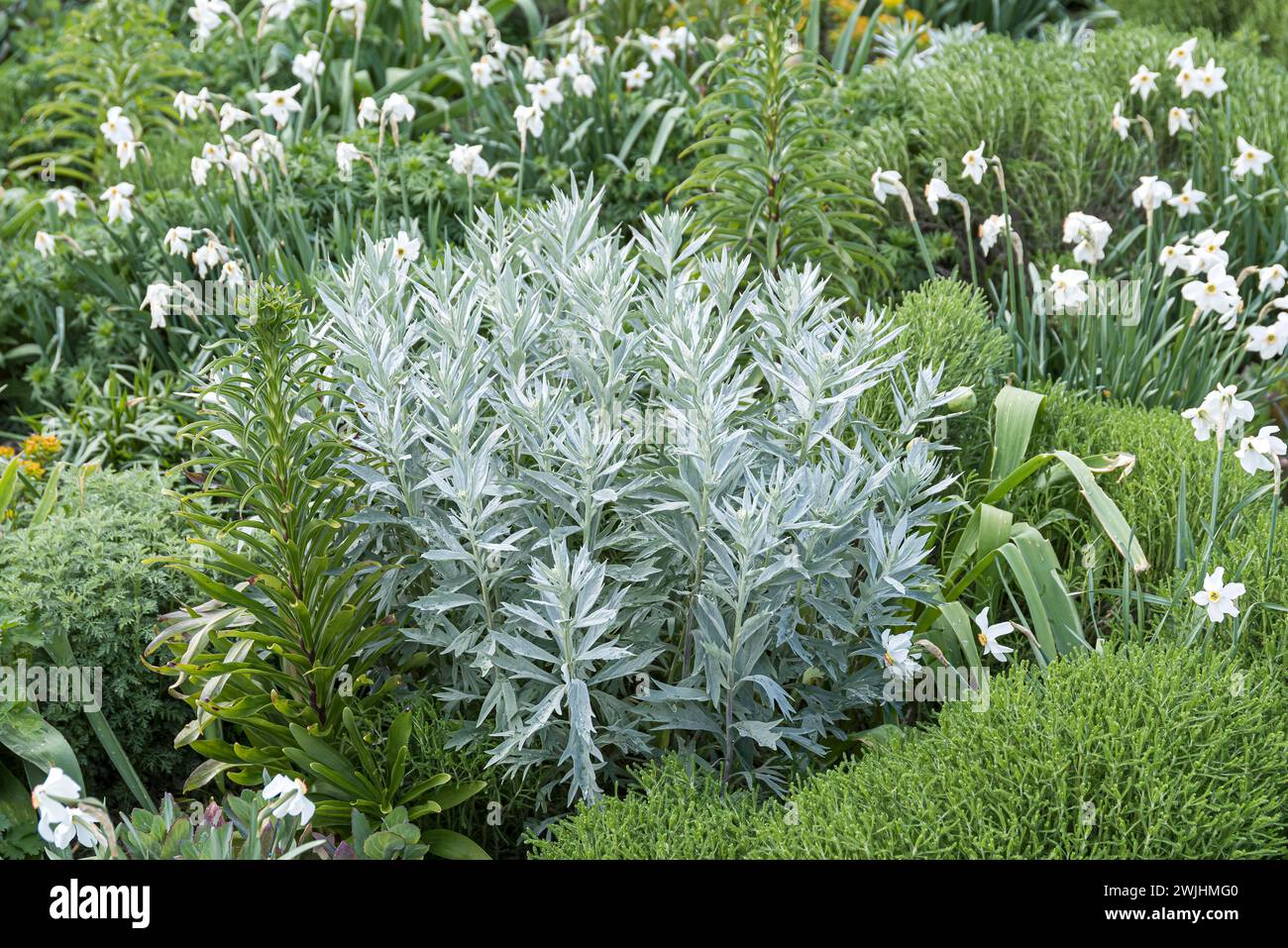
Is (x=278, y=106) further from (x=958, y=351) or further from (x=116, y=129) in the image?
(x=958, y=351)

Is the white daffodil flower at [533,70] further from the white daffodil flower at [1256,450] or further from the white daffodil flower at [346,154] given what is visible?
the white daffodil flower at [1256,450]

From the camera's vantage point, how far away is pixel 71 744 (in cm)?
288

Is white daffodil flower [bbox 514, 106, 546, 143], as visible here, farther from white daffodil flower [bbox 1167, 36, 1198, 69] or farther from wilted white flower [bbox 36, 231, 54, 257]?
white daffodil flower [bbox 1167, 36, 1198, 69]

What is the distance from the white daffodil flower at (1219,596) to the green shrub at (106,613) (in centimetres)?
238

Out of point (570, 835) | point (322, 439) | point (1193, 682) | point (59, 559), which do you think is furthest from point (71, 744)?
point (1193, 682)

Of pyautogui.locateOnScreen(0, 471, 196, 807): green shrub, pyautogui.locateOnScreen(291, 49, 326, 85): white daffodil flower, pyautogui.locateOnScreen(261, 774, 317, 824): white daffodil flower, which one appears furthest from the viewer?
pyautogui.locateOnScreen(291, 49, 326, 85): white daffodil flower

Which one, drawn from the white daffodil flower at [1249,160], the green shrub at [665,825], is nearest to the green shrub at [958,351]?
the white daffodil flower at [1249,160]

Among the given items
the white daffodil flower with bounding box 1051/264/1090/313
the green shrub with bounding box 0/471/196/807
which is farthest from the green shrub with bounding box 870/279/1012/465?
the green shrub with bounding box 0/471/196/807

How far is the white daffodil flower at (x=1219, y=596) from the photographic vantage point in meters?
2.56

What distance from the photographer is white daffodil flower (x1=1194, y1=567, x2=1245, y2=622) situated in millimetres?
2557

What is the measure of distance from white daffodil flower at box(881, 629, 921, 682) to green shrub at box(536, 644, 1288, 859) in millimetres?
124
